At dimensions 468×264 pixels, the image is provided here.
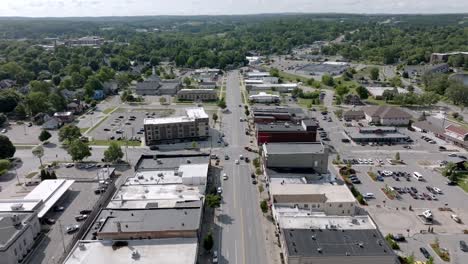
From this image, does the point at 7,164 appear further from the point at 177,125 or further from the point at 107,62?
the point at 107,62

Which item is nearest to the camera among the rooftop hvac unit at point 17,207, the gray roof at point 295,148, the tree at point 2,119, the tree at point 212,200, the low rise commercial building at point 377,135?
the rooftop hvac unit at point 17,207

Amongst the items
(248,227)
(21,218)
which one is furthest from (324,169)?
(21,218)

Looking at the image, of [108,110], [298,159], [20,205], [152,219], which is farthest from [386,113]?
[20,205]

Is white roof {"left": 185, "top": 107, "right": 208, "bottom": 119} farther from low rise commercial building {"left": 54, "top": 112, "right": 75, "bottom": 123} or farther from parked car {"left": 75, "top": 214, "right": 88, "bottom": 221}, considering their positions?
parked car {"left": 75, "top": 214, "right": 88, "bottom": 221}

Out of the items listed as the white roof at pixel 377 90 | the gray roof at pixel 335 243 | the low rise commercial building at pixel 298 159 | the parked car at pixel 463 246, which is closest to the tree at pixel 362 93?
the white roof at pixel 377 90

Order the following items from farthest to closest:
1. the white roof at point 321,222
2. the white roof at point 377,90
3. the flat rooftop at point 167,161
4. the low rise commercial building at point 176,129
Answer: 1. the white roof at point 377,90
2. the low rise commercial building at point 176,129
3. the flat rooftop at point 167,161
4. the white roof at point 321,222

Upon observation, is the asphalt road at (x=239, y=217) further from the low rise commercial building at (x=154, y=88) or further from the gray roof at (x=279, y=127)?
the low rise commercial building at (x=154, y=88)
